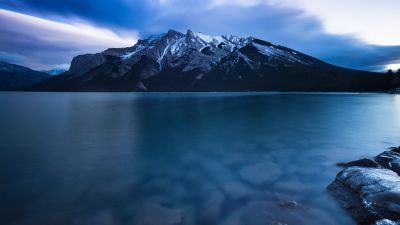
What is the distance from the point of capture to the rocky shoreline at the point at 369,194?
10.2 m

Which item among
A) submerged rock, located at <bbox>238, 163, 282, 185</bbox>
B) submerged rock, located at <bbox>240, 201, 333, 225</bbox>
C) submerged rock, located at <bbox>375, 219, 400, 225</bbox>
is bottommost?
submerged rock, located at <bbox>238, 163, 282, 185</bbox>

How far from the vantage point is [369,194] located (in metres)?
11.5

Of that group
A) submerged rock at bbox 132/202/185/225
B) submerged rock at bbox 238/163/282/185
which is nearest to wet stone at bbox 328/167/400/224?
submerged rock at bbox 238/163/282/185

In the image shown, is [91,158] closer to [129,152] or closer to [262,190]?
[129,152]

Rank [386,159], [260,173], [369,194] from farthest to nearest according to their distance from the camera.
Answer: [386,159] → [260,173] → [369,194]

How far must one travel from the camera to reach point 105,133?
114ft

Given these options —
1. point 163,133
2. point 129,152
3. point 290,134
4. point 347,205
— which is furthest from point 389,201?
point 163,133

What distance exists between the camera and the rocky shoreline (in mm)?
10197

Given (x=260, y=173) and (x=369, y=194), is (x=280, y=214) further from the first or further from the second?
(x=260, y=173)

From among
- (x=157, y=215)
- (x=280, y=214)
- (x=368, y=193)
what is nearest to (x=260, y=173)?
(x=280, y=214)

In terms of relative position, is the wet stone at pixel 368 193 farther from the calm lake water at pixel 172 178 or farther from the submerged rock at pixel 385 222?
the calm lake water at pixel 172 178

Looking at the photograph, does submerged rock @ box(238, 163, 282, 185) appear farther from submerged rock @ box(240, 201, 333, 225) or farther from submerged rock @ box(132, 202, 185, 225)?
submerged rock @ box(132, 202, 185, 225)

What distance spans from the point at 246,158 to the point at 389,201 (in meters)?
11.5

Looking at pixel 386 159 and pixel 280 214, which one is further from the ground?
pixel 386 159
